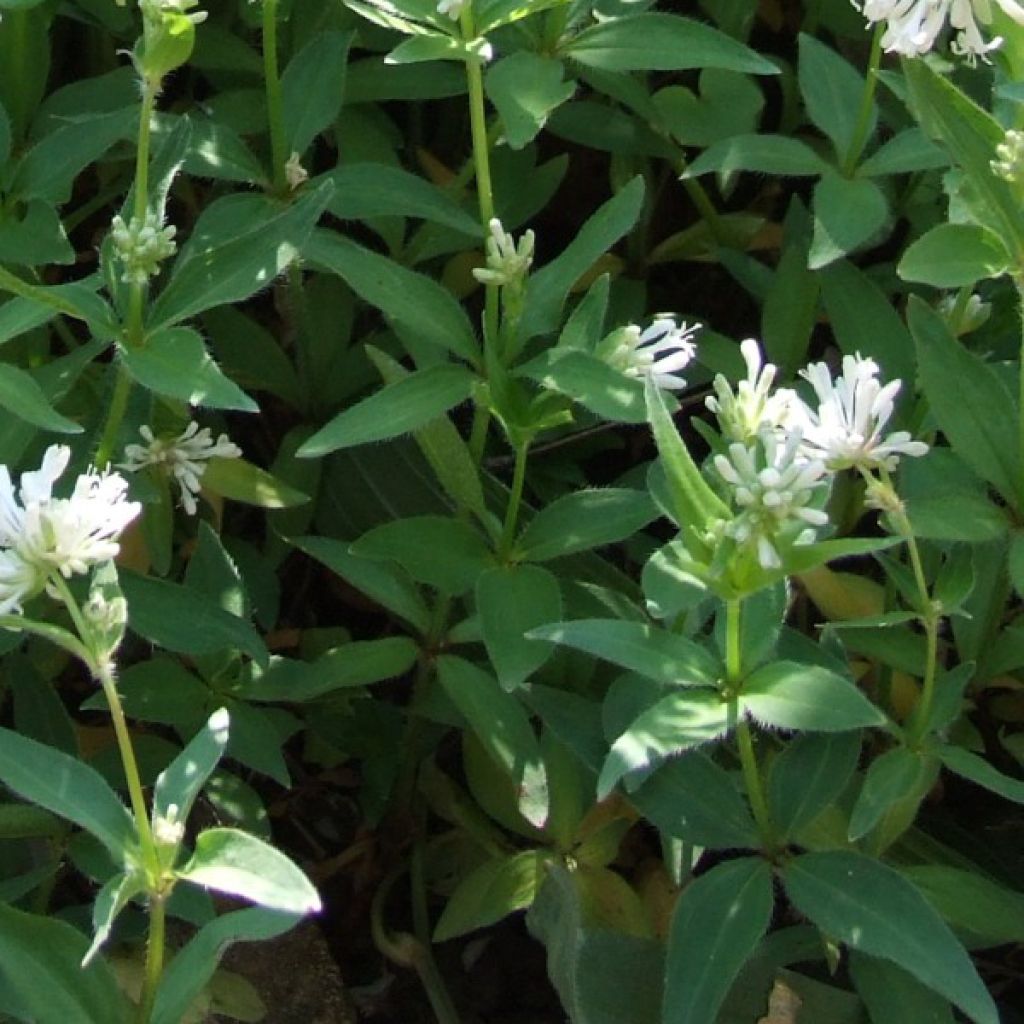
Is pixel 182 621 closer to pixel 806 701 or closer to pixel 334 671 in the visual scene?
pixel 334 671

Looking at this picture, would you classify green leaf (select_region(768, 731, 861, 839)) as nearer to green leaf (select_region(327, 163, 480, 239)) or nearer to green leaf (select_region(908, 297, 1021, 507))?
green leaf (select_region(908, 297, 1021, 507))

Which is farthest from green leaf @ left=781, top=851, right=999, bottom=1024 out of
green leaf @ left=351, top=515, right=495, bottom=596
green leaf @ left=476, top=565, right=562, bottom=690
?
green leaf @ left=351, top=515, right=495, bottom=596

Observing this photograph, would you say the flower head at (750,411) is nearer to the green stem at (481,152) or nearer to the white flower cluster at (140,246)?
the green stem at (481,152)

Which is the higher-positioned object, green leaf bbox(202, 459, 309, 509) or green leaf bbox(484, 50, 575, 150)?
green leaf bbox(484, 50, 575, 150)

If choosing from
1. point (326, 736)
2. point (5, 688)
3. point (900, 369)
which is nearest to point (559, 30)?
point (900, 369)

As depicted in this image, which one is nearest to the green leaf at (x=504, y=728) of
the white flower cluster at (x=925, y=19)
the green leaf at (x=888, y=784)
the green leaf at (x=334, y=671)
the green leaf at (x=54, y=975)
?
the green leaf at (x=334, y=671)

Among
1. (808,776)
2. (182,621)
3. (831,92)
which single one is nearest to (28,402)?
(182,621)
